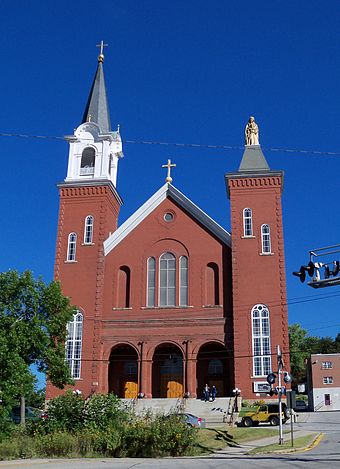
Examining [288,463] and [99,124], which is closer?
[288,463]

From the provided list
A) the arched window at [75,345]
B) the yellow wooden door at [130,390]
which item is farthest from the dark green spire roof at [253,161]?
the yellow wooden door at [130,390]

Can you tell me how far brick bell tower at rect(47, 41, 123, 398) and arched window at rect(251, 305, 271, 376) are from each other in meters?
10.8

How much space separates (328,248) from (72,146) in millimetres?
32836

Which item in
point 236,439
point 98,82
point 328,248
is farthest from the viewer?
point 98,82

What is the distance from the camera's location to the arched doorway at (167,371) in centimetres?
4291

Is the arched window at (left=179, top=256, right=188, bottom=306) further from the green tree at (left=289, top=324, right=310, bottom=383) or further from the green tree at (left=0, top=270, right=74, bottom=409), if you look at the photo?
the green tree at (left=289, top=324, right=310, bottom=383)

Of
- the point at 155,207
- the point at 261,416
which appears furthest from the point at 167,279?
the point at 261,416

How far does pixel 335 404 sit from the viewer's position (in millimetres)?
65188

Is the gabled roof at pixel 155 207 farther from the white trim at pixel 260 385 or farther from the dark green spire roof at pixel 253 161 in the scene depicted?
the white trim at pixel 260 385

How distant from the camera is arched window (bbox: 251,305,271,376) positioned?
39781mm

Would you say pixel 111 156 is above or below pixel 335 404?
above

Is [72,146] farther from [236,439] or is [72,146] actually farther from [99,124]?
[236,439]

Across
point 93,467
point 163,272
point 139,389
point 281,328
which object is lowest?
point 93,467

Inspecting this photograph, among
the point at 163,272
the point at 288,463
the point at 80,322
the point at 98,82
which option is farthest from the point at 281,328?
the point at 98,82
